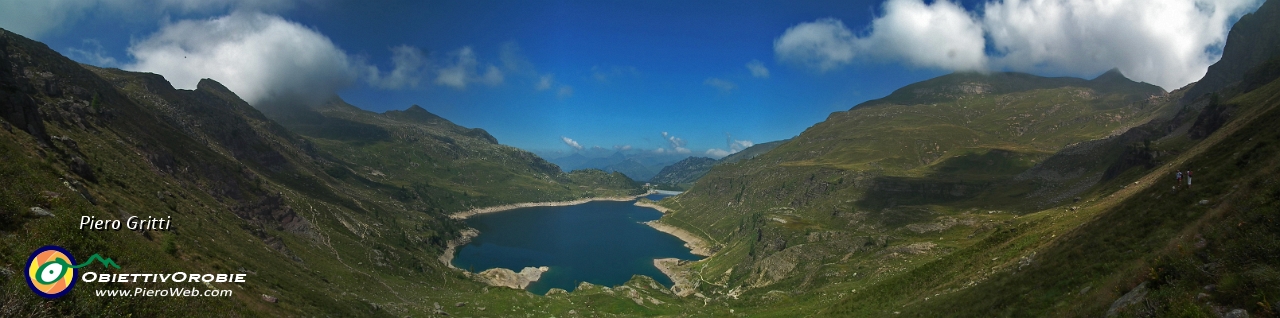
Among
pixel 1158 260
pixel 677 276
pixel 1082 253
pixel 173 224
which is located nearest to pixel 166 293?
pixel 173 224

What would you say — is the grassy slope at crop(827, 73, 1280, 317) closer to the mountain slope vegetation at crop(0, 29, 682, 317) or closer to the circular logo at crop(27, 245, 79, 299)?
the mountain slope vegetation at crop(0, 29, 682, 317)

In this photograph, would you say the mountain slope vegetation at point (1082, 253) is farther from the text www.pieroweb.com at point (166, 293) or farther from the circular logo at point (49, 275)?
the text www.pieroweb.com at point (166, 293)

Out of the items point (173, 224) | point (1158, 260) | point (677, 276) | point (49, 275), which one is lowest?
point (677, 276)

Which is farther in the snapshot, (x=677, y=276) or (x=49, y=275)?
(x=677, y=276)

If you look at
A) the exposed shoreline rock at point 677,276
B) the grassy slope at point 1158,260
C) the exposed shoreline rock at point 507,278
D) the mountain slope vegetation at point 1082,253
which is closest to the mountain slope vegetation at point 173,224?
the exposed shoreline rock at point 507,278

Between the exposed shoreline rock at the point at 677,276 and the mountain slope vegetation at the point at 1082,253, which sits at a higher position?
the mountain slope vegetation at the point at 1082,253

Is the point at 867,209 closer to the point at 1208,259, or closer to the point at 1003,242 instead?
the point at 1003,242

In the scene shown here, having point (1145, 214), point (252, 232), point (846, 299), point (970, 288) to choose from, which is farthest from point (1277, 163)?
point (252, 232)

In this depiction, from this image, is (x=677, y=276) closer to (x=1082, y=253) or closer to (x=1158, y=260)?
(x=1082, y=253)

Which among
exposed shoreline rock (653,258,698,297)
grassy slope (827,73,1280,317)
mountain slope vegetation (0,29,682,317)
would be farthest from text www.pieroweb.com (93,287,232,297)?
exposed shoreline rock (653,258,698,297)
